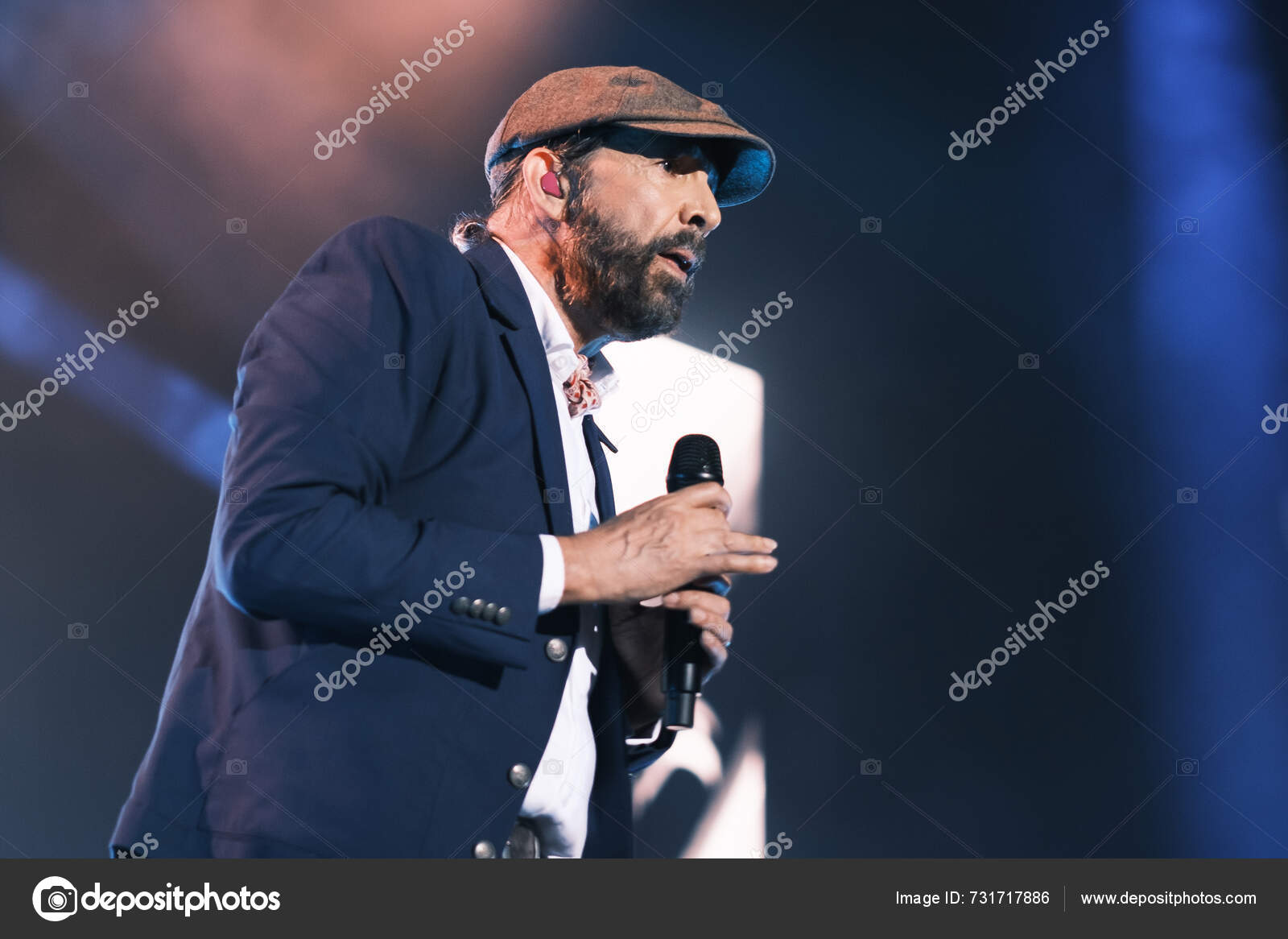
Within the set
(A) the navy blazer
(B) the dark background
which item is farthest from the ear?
(B) the dark background

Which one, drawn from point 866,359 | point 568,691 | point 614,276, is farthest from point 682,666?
point 866,359

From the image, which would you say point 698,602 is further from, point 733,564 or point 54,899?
point 54,899

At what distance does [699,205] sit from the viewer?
1.68m

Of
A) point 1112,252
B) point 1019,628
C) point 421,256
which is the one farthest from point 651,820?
point 1112,252

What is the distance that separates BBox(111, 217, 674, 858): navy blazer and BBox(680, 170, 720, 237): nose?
1.82ft

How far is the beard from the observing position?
5.36 ft

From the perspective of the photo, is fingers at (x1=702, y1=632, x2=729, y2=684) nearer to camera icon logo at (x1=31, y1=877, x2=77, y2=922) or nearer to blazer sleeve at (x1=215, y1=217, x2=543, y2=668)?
blazer sleeve at (x1=215, y1=217, x2=543, y2=668)

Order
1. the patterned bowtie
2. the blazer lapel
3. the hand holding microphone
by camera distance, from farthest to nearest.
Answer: the patterned bowtie < the blazer lapel < the hand holding microphone

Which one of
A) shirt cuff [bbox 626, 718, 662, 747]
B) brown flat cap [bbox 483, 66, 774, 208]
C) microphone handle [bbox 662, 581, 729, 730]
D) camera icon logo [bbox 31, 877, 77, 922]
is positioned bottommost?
camera icon logo [bbox 31, 877, 77, 922]

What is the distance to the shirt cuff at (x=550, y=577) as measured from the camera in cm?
112

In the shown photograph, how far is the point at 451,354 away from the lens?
1261 mm

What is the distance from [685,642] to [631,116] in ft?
2.84

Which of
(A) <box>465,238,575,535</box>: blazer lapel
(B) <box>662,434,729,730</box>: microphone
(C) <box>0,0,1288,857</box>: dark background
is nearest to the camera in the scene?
(A) <box>465,238,575,535</box>: blazer lapel

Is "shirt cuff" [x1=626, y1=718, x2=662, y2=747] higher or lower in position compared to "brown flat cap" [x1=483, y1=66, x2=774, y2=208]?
lower
